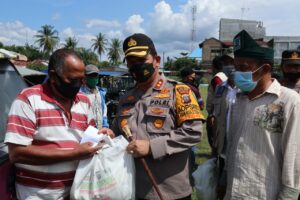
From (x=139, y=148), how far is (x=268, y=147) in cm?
82

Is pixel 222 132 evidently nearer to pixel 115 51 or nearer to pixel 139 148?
pixel 139 148

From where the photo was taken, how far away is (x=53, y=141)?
2213mm

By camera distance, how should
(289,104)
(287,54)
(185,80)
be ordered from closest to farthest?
(289,104)
(287,54)
(185,80)

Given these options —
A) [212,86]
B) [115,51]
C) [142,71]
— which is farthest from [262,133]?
[115,51]

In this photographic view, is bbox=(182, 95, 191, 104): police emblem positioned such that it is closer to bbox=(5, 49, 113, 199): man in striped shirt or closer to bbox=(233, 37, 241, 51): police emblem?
bbox=(233, 37, 241, 51): police emblem

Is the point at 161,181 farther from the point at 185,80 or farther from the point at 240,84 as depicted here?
the point at 185,80

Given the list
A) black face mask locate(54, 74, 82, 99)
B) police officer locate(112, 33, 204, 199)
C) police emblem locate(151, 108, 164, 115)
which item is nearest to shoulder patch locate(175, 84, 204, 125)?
police officer locate(112, 33, 204, 199)

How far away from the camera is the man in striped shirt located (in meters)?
2.13

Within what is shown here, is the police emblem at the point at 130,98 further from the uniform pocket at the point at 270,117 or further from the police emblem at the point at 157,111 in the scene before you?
the uniform pocket at the point at 270,117

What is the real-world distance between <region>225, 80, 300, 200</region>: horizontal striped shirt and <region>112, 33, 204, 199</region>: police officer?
0.33 meters

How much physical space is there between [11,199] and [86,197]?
536 mm

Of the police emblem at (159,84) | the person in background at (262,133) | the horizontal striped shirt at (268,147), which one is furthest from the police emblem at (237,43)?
the police emblem at (159,84)

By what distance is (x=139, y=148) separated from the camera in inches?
90.4

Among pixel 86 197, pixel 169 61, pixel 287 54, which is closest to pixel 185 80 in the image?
pixel 287 54
